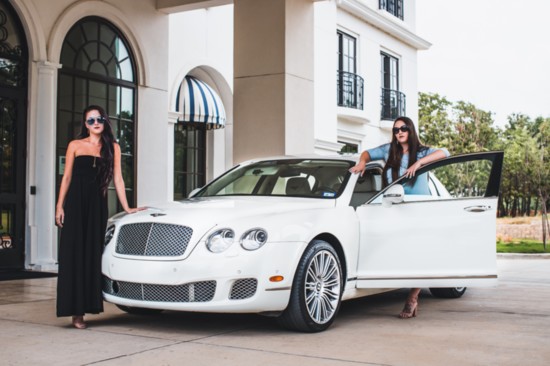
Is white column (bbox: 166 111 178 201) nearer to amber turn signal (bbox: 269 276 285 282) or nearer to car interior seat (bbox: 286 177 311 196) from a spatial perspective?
car interior seat (bbox: 286 177 311 196)

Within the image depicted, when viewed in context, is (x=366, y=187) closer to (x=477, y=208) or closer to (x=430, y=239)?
(x=430, y=239)

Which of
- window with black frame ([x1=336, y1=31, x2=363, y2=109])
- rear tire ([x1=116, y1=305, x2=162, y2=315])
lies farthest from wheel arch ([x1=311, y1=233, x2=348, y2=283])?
window with black frame ([x1=336, y1=31, x2=363, y2=109])

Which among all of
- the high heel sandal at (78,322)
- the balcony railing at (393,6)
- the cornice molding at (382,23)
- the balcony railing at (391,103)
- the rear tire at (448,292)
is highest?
the balcony railing at (393,6)

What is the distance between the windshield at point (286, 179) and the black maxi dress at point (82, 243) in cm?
148

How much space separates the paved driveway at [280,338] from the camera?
4.56 m

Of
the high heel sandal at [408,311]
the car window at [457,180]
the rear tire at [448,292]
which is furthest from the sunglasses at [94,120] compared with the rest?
the rear tire at [448,292]

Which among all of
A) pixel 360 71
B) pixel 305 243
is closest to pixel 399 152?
pixel 305 243

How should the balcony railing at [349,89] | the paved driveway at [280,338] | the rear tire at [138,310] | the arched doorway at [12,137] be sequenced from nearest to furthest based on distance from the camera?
the paved driveway at [280,338] < the rear tire at [138,310] < the arched doorway at [12,137] < the balcony railing at [349,89]

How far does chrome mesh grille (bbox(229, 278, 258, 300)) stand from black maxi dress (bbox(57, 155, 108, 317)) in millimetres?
1148

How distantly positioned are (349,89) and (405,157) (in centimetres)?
1432

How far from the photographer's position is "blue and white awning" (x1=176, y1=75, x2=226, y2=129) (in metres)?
14.8

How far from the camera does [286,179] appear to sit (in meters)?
6.82

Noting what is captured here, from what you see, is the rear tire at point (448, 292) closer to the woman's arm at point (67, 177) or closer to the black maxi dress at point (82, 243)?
the black maxi dress at point (82, 243)

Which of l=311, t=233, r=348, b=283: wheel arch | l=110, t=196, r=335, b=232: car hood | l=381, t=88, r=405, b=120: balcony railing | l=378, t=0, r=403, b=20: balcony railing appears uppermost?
l=378, t=0, r=403, b=20: balcony railing
